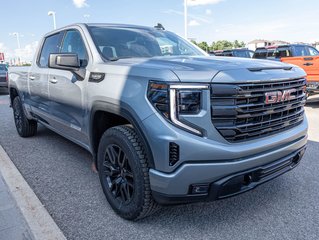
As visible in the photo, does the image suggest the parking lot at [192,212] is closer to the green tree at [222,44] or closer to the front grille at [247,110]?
the front grille at [247,110]

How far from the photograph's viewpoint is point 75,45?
361 cm

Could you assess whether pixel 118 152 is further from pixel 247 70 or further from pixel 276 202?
pixel 276 202

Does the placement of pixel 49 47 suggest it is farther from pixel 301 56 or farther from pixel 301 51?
pixel 301 51

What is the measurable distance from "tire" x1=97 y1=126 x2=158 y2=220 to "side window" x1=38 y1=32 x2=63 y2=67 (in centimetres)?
210

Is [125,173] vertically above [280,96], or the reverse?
[280,96]

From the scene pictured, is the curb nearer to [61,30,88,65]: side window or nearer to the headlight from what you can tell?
the headlight

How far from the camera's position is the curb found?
2501mm

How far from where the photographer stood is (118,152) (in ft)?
8.79

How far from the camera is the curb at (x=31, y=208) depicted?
2.50m

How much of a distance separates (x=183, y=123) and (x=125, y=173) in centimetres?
84

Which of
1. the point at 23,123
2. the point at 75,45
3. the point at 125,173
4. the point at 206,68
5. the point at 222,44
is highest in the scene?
the point at 222,44

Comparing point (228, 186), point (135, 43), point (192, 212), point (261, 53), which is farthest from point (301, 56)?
point (228, 186)

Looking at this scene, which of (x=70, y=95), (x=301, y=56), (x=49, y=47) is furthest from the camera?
(x=301, y=56)

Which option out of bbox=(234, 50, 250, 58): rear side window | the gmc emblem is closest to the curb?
the gmc emblem
